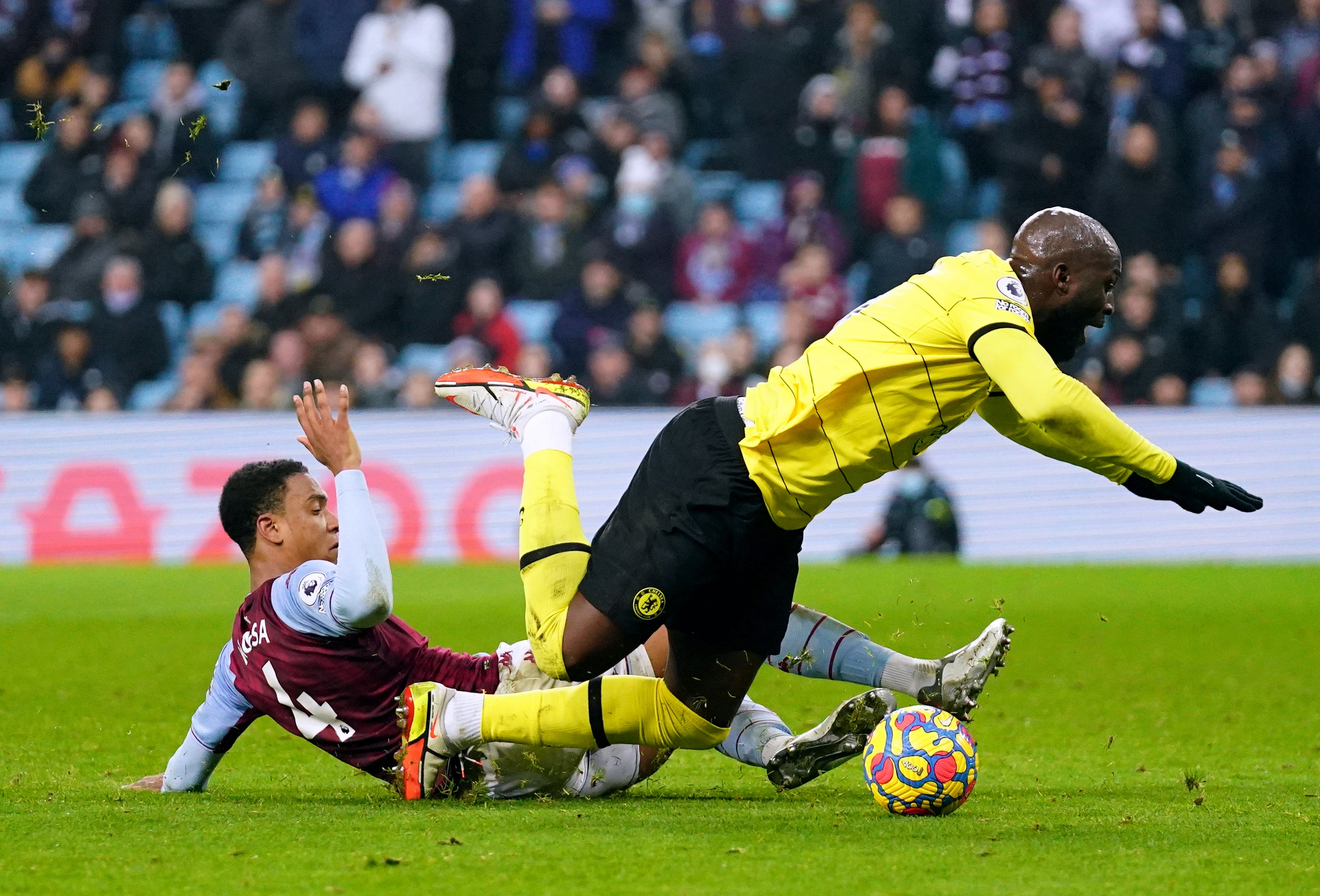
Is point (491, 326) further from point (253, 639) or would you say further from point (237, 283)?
point (253, 639)

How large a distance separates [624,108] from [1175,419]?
587 centimetres

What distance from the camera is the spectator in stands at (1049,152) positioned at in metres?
14.1

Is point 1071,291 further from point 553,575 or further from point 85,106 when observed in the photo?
point 85,106

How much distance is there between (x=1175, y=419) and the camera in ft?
41.6

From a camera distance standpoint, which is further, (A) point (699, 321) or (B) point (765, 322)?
(A) point (699, 321)

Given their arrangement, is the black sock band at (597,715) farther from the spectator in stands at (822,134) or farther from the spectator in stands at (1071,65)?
the spectator in stands at (1071,65)

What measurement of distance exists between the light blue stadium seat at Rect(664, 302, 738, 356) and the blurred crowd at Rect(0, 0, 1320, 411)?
0.06m

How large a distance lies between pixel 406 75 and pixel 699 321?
12.3 ft

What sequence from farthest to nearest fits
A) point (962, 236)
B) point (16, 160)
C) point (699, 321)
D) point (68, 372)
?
point (16, 160) → point (962, 236) → point (699, 321) → point (68, 372)

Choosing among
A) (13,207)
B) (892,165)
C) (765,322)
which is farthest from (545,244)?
(13,207)

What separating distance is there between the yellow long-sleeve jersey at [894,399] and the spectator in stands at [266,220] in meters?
11.3

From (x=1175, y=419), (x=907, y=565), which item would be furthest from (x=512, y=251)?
(x=1175, y=419)

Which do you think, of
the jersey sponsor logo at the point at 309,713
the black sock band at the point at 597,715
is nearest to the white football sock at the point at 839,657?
the black sock band at the point at 597,715

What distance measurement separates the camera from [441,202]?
15750 mm
